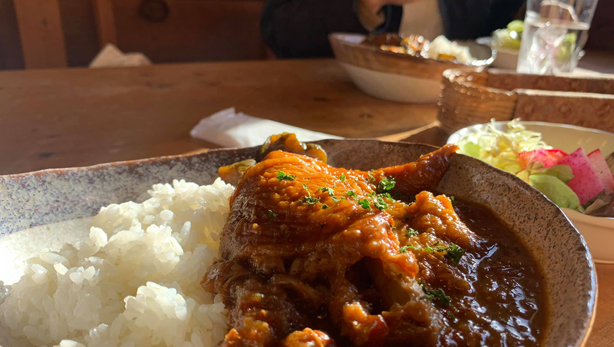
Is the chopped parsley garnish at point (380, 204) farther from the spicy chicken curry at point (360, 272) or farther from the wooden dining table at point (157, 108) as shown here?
the wooden dining table at point (157, 108)

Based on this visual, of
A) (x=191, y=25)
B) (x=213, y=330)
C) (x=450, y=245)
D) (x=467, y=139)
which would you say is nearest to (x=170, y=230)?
(x=213, y=330)

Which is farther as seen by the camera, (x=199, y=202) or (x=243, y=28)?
(x=243, y=28)

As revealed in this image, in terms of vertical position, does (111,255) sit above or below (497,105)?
below

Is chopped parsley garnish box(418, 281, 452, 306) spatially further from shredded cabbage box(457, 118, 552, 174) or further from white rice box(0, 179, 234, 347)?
shredded cabbage box(457, 118, 552, 174)

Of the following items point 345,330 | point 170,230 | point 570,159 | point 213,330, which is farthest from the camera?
point 570,159

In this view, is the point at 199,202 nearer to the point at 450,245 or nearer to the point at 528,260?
the point at 450,245

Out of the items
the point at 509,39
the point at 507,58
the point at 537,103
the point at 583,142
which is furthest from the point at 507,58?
the point at 583,142

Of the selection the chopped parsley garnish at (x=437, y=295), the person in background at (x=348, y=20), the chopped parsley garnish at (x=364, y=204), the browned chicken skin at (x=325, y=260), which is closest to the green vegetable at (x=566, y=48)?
the person in background at (x=348, y=20)
